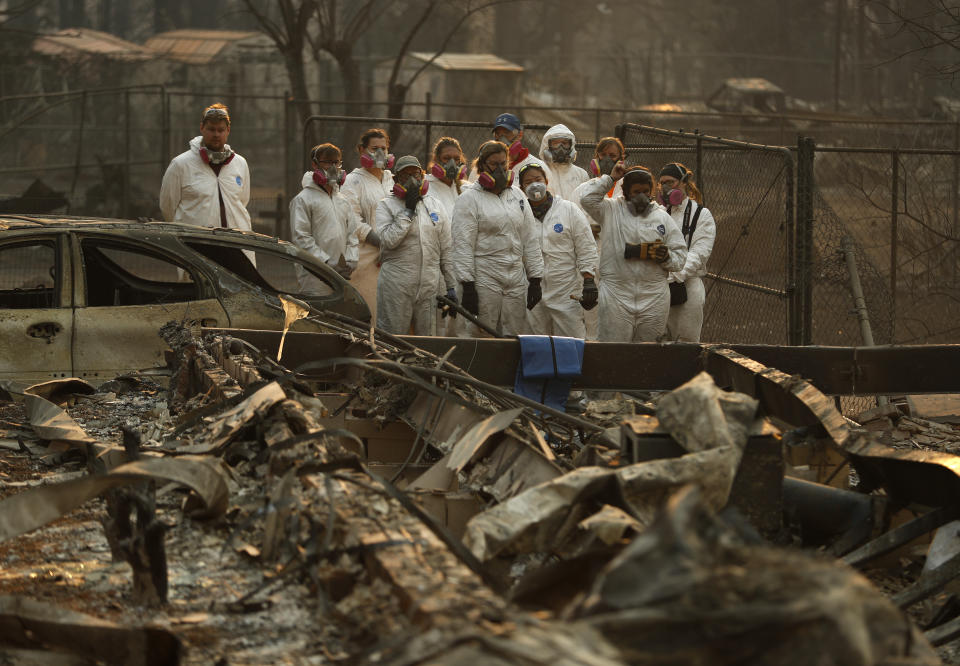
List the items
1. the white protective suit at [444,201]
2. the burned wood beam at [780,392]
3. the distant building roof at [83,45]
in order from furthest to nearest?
the distant building roof at [83,45], the white protective suit at [444,201], the burned wood beam at [780,392]

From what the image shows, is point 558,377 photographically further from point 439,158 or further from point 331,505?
point 439,158

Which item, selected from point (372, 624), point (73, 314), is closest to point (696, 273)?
point (73, 314)

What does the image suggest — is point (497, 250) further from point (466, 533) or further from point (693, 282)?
point (466, 533)

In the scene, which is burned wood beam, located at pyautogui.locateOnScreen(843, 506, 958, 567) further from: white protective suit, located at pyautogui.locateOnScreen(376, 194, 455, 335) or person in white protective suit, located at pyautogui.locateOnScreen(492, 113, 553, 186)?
person in white protective suit, located at pyautogui.locateOnScreen(492, 113, 553, 186)

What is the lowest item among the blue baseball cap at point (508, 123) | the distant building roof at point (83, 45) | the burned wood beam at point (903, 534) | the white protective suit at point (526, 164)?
the burned wood beam at point (903, 534)

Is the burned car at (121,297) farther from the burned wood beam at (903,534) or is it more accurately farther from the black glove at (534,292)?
the burned wood beam at (903,534)

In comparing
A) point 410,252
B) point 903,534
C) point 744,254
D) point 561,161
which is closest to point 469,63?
point 744,254

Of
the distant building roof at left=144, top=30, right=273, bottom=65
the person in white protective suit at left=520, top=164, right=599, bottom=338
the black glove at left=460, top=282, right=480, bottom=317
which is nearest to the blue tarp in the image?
the black glove at left=460, top=282, right=480, bottom=317

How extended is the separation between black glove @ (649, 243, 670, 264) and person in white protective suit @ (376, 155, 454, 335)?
1964mm

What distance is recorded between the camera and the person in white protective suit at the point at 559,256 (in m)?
11.2

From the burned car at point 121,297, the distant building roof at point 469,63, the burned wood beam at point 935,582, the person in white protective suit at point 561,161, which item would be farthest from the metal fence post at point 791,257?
the distant building roof at point 469,63

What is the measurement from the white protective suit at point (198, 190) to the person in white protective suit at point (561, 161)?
311 cm

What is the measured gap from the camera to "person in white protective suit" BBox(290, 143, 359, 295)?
1178cm

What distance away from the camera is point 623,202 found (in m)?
10.5
